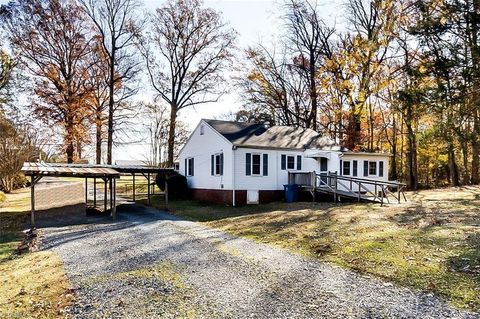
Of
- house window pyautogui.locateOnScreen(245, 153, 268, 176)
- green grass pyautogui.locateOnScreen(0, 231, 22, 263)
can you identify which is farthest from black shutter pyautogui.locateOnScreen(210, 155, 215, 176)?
green grass pyautogui.locateOnScreen(0, 231, 22, 263)

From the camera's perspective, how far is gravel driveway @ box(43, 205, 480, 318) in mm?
5012

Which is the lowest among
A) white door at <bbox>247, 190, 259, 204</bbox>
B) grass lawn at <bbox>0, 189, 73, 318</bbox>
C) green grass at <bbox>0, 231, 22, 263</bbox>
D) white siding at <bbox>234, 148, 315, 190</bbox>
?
green grass at <bbox>0, 231, 22, 263</bbox>

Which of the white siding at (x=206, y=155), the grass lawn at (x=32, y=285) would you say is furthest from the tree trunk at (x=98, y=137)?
the grass lawn at (x=32, y=285)

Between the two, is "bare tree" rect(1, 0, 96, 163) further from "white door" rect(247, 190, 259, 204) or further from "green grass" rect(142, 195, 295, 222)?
"white door" rect(247, 190, 259, 204)

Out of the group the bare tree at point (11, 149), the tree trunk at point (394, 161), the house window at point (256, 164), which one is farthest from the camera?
the tree trunk at point (394, 161)

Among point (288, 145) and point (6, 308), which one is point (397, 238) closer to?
point (6, 308)

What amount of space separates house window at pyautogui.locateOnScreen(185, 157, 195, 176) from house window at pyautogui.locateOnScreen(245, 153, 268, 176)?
19.3 feet

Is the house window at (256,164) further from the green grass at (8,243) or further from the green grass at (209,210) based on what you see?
the green grass at (8,243)

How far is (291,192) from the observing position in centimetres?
2041

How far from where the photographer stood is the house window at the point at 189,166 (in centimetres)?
2492

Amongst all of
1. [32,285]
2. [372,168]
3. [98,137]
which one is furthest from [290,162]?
[98,137]

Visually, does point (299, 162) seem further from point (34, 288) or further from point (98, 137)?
point (98, 137)

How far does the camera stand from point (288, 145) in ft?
70.6

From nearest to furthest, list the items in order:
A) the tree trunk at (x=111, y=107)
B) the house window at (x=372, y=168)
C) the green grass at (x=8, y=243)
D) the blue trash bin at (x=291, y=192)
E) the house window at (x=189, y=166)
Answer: the green grass at (x=8, y=243) < the blue trash bin at (x=291, y=192) < the house window at (x=372, y=168) < the house window at (x=189, y=166) < the tree trunk at (x=111, y=107)
